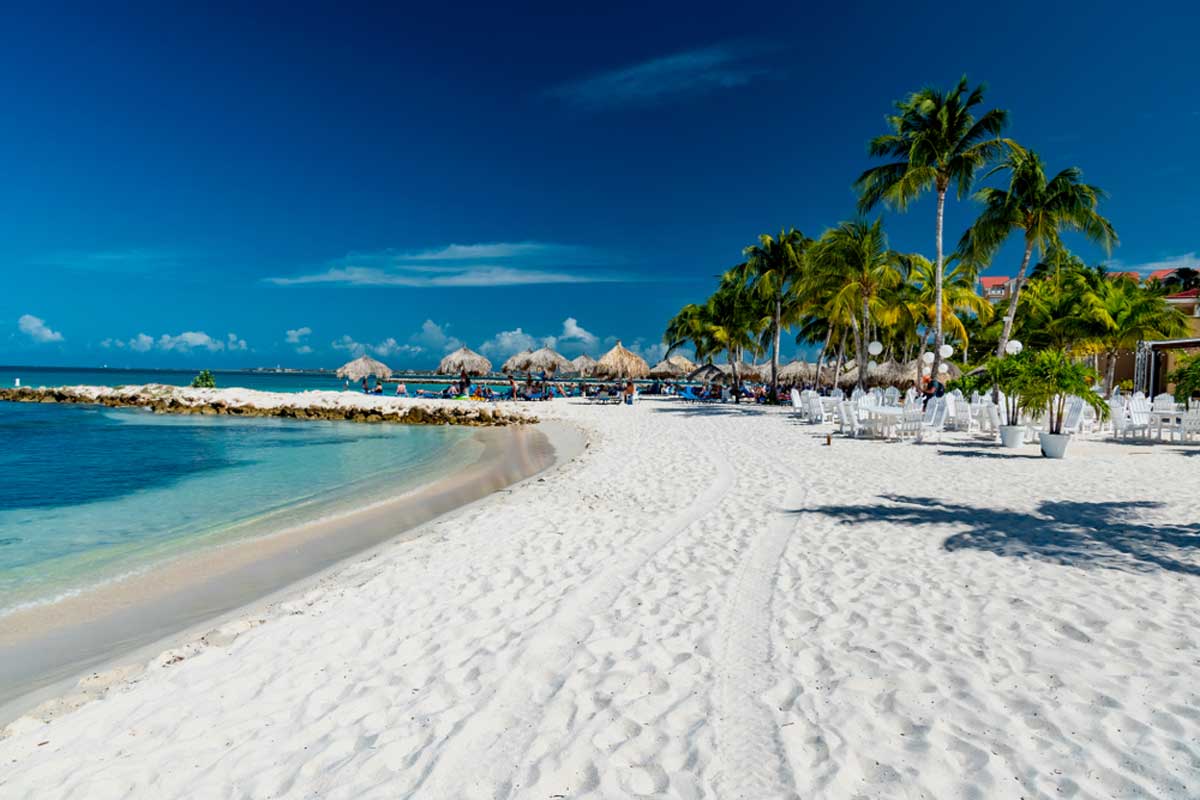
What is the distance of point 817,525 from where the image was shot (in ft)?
19.4

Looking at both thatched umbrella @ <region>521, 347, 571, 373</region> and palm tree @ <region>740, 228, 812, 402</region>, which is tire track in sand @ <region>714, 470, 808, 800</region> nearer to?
palm tree @ <region>740, 228, 812, 402</region>

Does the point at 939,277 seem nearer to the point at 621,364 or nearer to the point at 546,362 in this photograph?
the point at 621,364

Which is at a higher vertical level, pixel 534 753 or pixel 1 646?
pixel 534 753

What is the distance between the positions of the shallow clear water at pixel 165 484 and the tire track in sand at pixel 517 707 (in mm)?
4806

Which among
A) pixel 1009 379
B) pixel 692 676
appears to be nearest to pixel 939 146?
pixel 1009 379

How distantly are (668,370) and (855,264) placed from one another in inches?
779

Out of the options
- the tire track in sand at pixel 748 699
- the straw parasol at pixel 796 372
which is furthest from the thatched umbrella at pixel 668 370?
the tire track in sand at pixel 748 699

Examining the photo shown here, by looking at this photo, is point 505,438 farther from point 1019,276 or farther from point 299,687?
point 1019,276

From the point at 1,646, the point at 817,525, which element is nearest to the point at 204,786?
the point at 1,646

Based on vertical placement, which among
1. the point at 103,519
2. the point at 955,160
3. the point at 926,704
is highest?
the point at 955,160

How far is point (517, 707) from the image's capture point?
283cm

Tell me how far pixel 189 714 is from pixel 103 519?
23.5 feet

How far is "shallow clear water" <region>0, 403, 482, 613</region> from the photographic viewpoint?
6695mm

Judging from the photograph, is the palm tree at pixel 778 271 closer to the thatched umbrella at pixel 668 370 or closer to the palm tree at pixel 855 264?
the palm tree at pixel 855 264
